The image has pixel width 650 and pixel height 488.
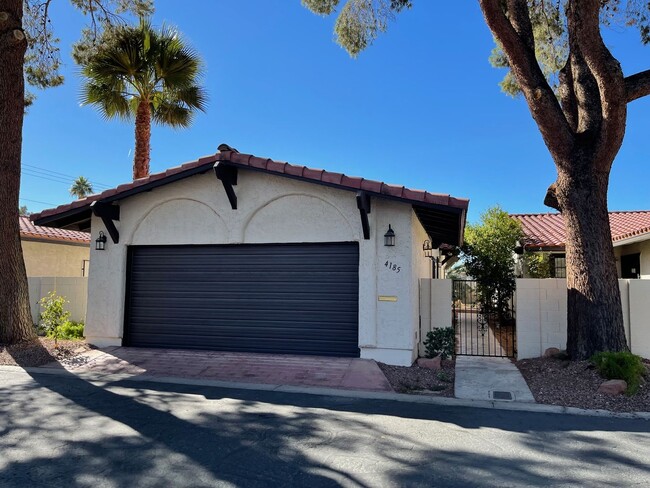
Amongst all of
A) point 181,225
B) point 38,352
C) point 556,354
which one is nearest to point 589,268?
point 556,354

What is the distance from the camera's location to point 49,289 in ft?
45.0

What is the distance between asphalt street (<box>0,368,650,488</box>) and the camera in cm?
411

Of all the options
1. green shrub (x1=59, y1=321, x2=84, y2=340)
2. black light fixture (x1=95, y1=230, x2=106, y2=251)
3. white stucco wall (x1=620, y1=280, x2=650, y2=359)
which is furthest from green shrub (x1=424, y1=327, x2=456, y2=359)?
green shrub (x1=59, y1=321, x2=84, y2=340)

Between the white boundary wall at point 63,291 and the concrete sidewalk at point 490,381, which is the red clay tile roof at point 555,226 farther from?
the white boundary wall at point 63,291

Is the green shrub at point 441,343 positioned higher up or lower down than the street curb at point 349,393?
higher up

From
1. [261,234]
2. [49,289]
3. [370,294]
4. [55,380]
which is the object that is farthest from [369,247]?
[49,289]

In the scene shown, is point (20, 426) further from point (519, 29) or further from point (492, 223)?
point (492, 223)

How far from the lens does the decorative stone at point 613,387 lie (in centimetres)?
663

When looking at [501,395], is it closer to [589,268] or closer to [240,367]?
[589,268]

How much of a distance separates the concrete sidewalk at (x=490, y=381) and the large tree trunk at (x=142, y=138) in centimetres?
1193

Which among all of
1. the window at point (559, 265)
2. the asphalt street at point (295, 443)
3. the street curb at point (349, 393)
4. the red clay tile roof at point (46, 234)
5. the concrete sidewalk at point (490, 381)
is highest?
the red clay tile roof at point (46, 234)

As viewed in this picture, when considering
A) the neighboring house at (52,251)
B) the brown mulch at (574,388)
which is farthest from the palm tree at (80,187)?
the brown mulch at (574,388)

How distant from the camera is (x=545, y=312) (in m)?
9.38

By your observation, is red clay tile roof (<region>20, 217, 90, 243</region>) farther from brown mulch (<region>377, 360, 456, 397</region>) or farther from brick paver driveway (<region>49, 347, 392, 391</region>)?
brown mulch (<region>377, 360, 456, 397</region>)
